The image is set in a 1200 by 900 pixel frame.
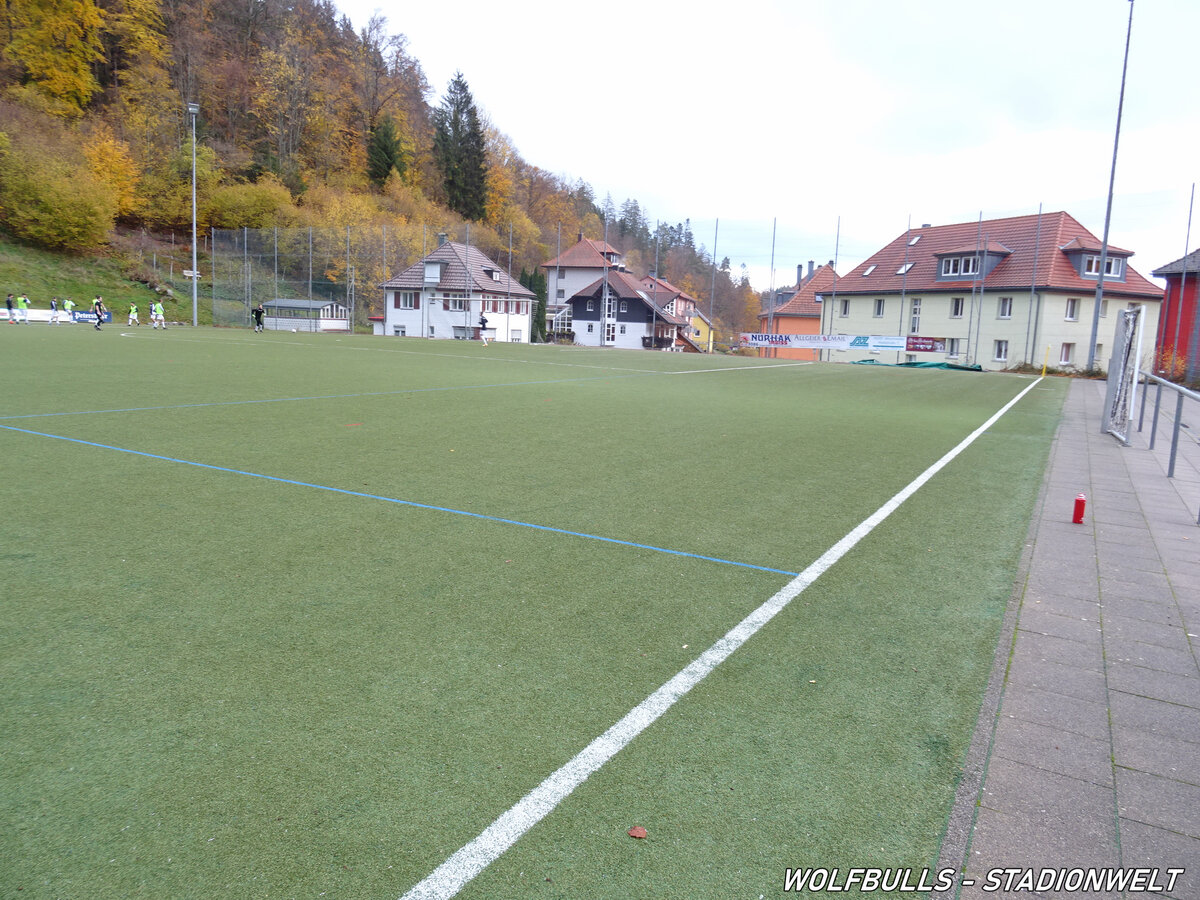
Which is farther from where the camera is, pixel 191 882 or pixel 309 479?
pixel 309 479

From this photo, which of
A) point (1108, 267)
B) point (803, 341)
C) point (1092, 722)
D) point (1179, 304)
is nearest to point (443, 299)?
point (803, 341)

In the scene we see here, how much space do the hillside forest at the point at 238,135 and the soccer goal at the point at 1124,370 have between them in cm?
4447

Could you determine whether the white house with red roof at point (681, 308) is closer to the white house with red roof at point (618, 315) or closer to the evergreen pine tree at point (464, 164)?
the white house with red roof at point (618, 315)

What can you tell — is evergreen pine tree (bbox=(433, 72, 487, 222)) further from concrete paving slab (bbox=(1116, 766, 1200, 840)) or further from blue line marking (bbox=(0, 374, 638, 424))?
concrete paving slab (bbox=(1116, 766, 1200, 840))

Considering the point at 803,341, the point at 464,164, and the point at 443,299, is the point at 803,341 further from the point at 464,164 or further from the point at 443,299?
the point at 464,164

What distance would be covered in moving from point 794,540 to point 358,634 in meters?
3.10

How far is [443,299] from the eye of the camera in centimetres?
5219

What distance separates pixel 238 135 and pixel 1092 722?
76.9 m

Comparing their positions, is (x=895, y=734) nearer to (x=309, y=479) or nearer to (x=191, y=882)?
(x=191, y=882)

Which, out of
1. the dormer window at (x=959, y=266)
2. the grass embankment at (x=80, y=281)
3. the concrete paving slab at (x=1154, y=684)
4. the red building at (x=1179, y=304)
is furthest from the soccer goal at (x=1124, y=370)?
the grass embankment at (x=80, y=281)

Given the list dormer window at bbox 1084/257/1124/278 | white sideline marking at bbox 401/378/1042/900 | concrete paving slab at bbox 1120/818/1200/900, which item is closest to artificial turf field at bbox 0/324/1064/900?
white sideline marking at bbox 401/378/1042/900

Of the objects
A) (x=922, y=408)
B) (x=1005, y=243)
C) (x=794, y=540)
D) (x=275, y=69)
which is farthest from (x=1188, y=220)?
(x=275, y=69)

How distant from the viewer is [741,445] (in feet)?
31.6

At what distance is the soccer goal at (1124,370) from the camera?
39.5 ft
